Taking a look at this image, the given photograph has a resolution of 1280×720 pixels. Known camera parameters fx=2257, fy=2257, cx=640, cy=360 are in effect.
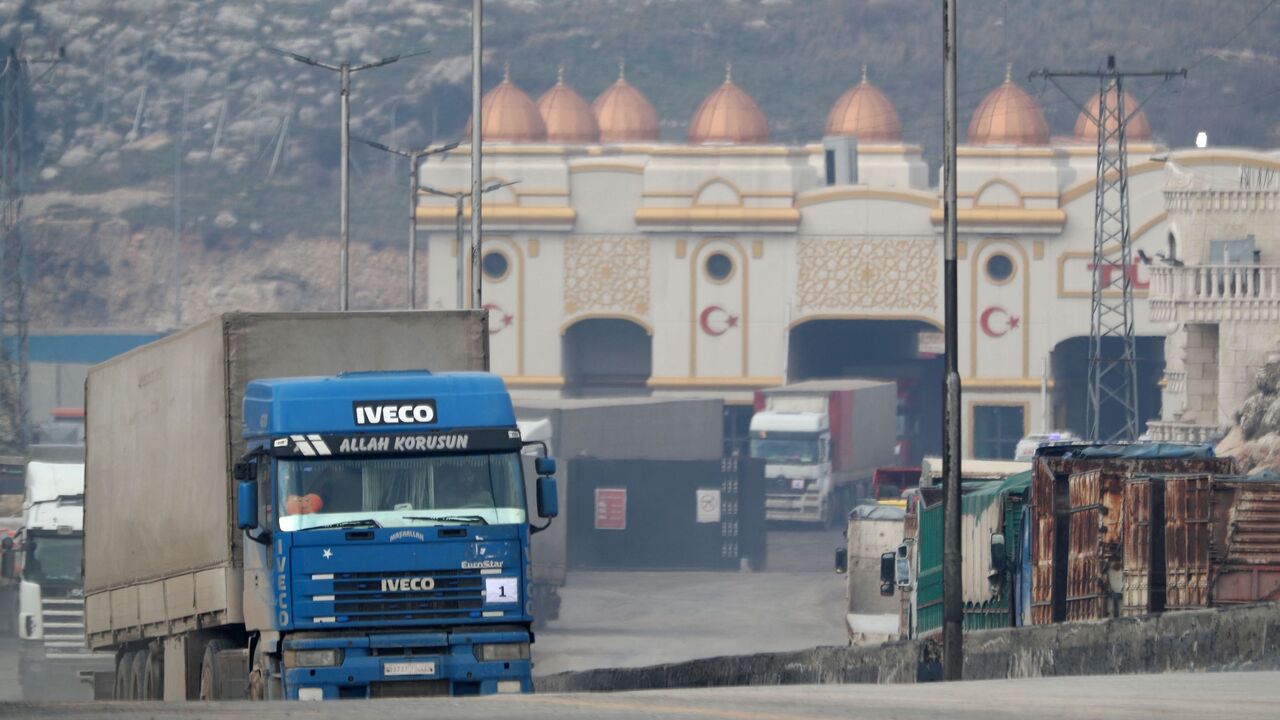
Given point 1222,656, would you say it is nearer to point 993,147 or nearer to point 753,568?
point 753,568

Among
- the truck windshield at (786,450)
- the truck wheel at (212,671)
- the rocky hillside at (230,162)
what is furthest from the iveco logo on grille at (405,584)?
the rocky hillside at (230,162)

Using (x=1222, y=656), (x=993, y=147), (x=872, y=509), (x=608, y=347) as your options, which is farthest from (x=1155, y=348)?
(x=1222, y=656)

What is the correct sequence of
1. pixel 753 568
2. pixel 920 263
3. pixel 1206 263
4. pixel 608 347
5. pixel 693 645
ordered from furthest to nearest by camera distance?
pixel 608 347 < pixel 920 263 < pixel 753 568 < pixel 1206 263 < pixel 693 645

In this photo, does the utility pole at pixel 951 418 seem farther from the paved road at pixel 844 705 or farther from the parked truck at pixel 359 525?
the parked truck at pixel 359 525

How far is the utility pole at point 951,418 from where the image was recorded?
22.5m

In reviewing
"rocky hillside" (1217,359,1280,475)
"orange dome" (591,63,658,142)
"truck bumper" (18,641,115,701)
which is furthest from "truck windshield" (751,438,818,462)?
"truck bumper" (18,641,115,701)

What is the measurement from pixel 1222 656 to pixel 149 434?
1094 centimetres

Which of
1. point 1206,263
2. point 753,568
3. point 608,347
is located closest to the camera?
point 1206,263

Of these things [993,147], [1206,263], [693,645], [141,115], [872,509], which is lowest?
[693,645]

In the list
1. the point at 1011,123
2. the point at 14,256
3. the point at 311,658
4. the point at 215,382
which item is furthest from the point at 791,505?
the point at 311,658

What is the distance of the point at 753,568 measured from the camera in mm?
75938

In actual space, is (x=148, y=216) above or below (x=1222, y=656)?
above

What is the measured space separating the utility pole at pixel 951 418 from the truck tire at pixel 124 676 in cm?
874

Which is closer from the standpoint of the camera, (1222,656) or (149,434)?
(1222,656)
